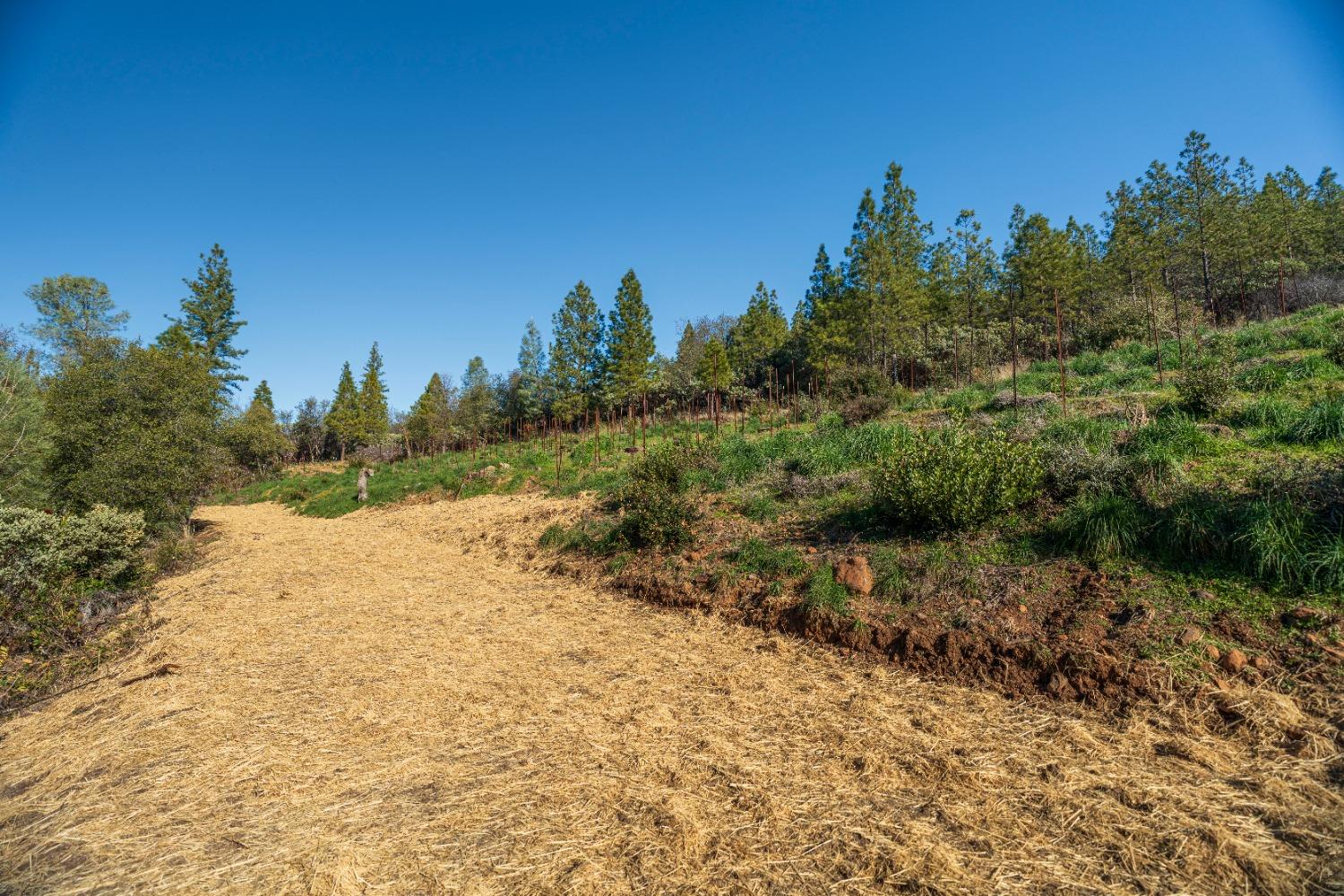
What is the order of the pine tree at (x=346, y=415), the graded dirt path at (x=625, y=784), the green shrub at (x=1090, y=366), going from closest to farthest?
the graded dirt path at (x=625, y=784) < the green shrub at (x=1090, y=366) < the pine tree at (x=346, y=415)

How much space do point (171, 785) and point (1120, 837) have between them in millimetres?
5355

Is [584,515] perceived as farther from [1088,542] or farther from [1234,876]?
[1234,876]

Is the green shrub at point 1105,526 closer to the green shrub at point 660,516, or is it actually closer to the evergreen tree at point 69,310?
the green shrub at point 660,516

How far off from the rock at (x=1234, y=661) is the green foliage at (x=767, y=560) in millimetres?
3390

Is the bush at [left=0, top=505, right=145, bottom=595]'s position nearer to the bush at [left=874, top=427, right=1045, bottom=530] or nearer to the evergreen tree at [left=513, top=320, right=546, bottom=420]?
the bush at [left=874, top=427, right=1045, bottom=530]

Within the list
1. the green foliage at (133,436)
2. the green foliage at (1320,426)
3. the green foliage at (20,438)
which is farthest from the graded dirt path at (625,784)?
the green foliage at (20,438)

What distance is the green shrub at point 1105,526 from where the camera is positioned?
183 inches

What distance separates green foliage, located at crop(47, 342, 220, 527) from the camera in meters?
10.6

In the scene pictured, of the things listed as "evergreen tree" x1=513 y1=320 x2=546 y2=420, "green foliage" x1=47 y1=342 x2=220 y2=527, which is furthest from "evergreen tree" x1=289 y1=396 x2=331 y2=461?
"green foliage" x1=47 y1=342 x2=220 y2=527

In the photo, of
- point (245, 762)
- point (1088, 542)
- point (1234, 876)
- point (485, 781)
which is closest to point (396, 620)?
point (245, 762)

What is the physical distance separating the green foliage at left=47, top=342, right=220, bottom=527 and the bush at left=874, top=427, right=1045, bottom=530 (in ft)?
47.2

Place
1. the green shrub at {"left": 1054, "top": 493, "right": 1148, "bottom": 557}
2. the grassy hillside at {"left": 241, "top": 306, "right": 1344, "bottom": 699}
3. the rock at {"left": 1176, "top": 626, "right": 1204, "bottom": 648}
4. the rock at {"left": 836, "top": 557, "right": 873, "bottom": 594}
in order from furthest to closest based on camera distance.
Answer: the rock at {"left": 836, "top": 557, "right": 873, "bottom": 594} < the green shrub at {"left": 1054, "top": 493, "right": 1148, "bottom": 557} < the grassy hillside at {"left": 241, "top": 306, "right": 1344, "bottom": 699} < the rock at {"left": 1176, "top": 626, "right": 1204, "bottom": 648}

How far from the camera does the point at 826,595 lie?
17.7 feet

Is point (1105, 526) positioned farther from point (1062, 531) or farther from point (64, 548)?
point (64, 548)
